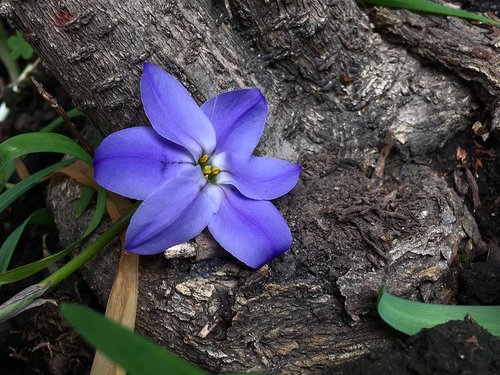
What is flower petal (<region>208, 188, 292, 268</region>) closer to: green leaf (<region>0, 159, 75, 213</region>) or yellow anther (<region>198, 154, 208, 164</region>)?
yellow anther (<region>198, 154, 208, 164</region>)

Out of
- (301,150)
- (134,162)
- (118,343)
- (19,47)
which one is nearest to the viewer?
(118,343)

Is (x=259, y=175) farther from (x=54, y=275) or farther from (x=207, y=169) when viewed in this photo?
(x=54, y=275)

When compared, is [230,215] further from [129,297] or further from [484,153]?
[484,153]

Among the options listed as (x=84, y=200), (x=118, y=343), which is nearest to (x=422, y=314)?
(x=118, y=343)

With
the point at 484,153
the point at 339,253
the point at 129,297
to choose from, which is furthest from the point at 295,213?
the point at 484,153

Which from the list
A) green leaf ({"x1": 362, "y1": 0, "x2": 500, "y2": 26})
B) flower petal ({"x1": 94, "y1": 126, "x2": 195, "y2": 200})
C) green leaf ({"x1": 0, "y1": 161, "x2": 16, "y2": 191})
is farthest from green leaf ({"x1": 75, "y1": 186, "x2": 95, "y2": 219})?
green leaf ({"x1": 362, "y1": 0, "x2": 500, "y2": 26})

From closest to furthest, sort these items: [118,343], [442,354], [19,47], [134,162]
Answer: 1. [118,343]
2. [442,354]
3. [134,162]
4. [19,47]
